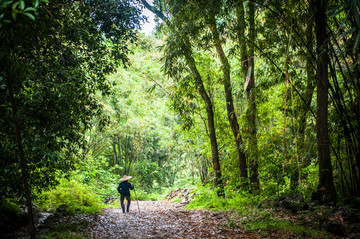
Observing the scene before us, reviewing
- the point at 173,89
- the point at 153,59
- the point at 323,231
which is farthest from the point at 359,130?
the point at 153,59

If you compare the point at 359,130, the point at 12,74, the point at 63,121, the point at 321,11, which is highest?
the point at 321,11

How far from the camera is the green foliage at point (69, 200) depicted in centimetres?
670

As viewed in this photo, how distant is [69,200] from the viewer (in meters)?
7.39

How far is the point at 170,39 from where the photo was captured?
6.66m

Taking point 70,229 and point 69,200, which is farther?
point 69,200

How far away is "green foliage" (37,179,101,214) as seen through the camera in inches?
264

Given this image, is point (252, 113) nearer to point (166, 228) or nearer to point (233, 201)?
point (233, 201)

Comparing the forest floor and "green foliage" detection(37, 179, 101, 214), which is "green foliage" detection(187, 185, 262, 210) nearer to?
the forest floor

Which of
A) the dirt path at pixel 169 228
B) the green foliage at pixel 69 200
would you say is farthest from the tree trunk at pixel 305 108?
the green foliage at pixel 69 200

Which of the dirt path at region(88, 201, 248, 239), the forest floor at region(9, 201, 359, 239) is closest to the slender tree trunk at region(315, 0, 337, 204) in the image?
the forest floor at region(9, 201, 359, 239)

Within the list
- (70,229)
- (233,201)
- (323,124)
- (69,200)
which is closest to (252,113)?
(323,124)

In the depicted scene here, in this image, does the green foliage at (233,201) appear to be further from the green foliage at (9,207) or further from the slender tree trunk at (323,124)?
the green foliage at (9,207)

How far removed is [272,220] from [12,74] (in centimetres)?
489

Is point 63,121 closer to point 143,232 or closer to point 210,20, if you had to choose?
point 143,232
